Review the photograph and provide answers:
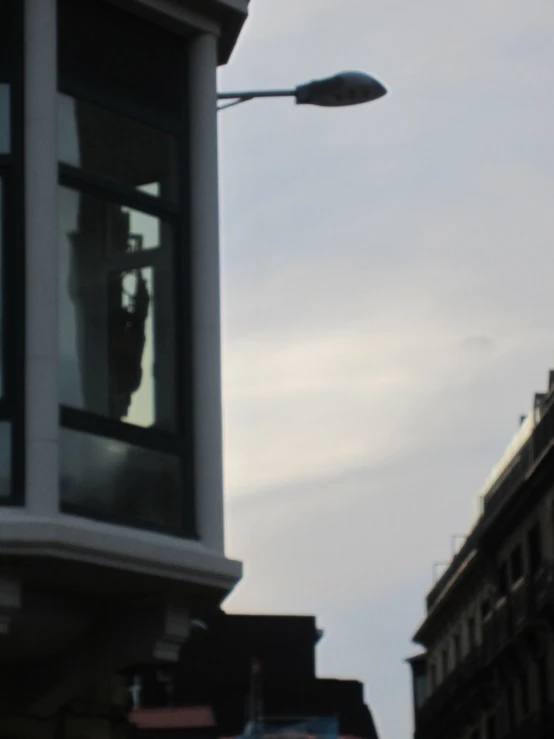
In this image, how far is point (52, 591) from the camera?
420 inches

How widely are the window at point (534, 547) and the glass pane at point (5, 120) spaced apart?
4657 centimetres

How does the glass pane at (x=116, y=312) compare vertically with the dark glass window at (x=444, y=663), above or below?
below

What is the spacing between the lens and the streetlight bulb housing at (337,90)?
13.1 metres

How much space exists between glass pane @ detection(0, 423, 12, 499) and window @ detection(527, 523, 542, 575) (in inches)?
1845

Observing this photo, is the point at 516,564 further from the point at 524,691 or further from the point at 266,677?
the point at 266,677

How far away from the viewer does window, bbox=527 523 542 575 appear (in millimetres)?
56562

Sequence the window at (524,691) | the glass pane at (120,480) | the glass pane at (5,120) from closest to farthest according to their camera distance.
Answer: the glass pane at (120,480) < the glass pane at (5,120) < the window at (524,691)

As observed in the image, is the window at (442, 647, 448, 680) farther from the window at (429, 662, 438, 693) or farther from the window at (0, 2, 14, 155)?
the window at (0, 2, 14, 155)

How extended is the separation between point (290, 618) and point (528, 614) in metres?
16.5

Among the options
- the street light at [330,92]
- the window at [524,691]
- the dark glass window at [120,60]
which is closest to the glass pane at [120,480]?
the dark glass window at [120,60]

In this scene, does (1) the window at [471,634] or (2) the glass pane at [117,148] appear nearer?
(2) the glass pane at [117,148]

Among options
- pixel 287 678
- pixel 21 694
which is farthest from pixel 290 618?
pixel 21 694

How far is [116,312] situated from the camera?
1132 cm

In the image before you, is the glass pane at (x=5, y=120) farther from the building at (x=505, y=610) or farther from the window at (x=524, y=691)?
the window at (x=524, y=691)
